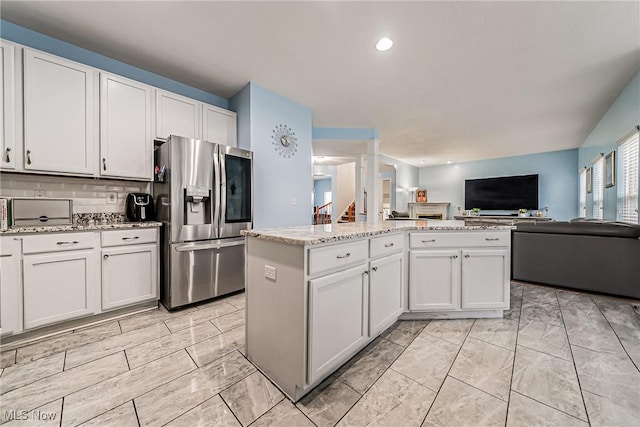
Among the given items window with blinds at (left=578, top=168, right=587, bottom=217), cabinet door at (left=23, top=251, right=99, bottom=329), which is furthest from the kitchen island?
window with blinds at (left=578, top=168, right=587, bottom=217)

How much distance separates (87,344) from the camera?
189 centimetres

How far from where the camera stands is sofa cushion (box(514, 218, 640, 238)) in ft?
9.00

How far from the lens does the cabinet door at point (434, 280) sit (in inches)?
87.9

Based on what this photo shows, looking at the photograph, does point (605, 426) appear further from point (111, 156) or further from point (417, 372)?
point (111, 156)

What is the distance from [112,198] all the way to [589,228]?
549 centimetres

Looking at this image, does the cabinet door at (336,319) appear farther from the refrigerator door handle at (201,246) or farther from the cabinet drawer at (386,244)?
the refrigerator door handle at (201,246)

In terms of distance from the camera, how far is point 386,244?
6.32ft

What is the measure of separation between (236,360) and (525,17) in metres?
3.49

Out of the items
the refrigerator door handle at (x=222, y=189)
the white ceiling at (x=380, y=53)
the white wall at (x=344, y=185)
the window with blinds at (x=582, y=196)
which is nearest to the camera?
the white ceiling at (x=380, y=53)

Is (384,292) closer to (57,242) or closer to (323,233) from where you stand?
(323,233)

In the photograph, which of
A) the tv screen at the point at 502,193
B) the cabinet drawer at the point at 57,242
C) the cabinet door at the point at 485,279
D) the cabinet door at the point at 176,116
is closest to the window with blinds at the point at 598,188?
the tv screen at the point at 502,193

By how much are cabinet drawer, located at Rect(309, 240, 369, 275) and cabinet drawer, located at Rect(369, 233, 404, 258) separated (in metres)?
0.09

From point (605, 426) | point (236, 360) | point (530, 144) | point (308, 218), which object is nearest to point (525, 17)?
point (605, 426)

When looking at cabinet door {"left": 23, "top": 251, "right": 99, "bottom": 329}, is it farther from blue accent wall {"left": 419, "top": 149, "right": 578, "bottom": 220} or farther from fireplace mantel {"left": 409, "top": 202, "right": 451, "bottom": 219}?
blue accent wall {"left": 419, "top": 149, "right": 578, "bottom": 220}
